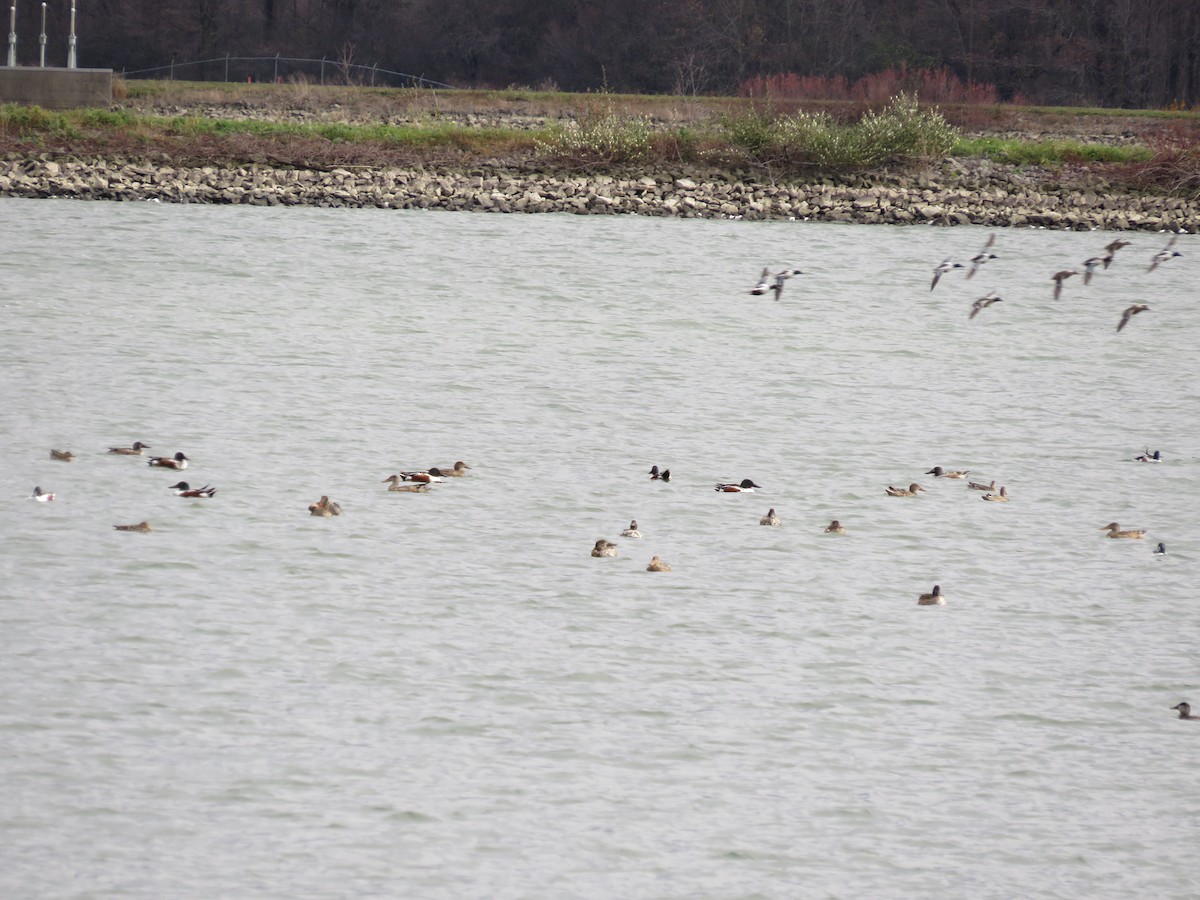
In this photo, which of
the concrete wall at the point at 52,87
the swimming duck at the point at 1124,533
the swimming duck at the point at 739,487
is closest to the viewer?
the swimming duck at the point at 1124,533

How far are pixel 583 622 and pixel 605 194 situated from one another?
2929 centimetres

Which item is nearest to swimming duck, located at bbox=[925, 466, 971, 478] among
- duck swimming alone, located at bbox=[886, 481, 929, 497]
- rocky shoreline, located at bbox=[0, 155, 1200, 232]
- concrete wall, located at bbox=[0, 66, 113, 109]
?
duck swimming alone, located at bbox=[886, 481, 929, 497]

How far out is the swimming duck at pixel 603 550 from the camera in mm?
12188

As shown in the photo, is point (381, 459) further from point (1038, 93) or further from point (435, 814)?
point (1038, 93)

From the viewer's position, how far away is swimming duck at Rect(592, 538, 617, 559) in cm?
1219

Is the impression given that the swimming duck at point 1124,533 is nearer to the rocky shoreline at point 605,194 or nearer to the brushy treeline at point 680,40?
the rocky shoreline at point 605,194

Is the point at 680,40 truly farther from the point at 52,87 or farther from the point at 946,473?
the point at 946,473

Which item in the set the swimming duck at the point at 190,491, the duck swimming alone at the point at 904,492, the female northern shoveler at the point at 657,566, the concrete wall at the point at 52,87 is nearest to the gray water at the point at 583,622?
the duck swimming alone at the point at 904,492

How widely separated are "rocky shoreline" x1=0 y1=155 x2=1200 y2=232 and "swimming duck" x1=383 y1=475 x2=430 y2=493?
2395 centimetres

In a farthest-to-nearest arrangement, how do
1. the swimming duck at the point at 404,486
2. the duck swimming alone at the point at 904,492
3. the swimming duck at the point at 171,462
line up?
the duck swimming alone at the point at 904,492
the swimming duck at the point at 171,462
the swimming duck at the point at 404,486

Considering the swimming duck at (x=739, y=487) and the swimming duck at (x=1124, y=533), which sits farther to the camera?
the swimming duck at (x=739, y=487)

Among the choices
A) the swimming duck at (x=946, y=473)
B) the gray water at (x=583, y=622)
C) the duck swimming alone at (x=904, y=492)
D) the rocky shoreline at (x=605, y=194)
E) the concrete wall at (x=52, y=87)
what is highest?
the concrete wall at (x=52, y=87)

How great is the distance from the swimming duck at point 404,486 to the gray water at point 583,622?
5.3 inches

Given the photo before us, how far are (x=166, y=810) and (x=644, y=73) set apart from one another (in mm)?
67099
